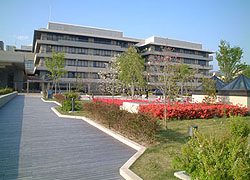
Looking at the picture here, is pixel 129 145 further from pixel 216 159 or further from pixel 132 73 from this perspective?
pixel 132 73

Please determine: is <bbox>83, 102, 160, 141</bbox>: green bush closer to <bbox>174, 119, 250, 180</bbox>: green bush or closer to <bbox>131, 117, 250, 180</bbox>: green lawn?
<bbox>131, 117, 250, 180</bbox>: green lawn

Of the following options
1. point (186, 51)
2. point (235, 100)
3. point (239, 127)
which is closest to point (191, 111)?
point (235, 100)

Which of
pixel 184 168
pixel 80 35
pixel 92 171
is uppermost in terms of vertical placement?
pixel 80 35

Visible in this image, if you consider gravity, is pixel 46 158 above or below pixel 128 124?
below

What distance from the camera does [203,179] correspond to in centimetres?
388

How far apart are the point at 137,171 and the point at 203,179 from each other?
1712mm

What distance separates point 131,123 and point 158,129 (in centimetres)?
96

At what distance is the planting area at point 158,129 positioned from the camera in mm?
5465

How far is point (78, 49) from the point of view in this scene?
6072cm

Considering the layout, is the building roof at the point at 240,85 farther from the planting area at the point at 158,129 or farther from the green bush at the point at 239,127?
the green bush at the point at 239,127

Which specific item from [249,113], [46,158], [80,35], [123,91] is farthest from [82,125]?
[80,35]

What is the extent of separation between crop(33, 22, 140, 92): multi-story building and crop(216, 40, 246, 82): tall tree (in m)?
32.8

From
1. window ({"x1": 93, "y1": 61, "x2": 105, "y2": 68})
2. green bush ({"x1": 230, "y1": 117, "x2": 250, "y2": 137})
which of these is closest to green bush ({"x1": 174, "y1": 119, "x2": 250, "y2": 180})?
green bush ({"x1": 230, "y1": 117, "x2": 250, "y2": 137})

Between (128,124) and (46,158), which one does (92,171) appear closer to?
(46,158)
